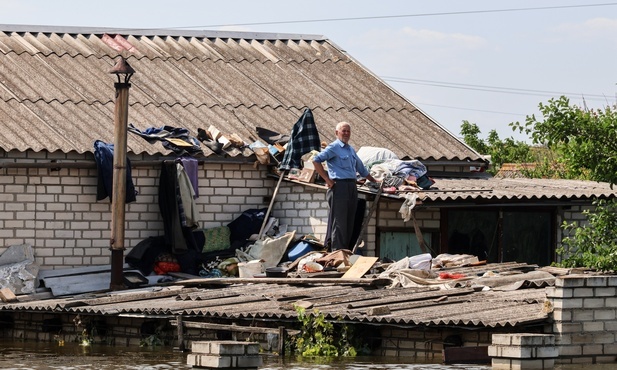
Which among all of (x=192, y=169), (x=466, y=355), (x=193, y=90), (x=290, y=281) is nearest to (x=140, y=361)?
(x=466, y=355)

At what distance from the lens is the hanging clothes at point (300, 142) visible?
19969 mm

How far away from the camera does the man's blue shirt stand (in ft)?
60.1

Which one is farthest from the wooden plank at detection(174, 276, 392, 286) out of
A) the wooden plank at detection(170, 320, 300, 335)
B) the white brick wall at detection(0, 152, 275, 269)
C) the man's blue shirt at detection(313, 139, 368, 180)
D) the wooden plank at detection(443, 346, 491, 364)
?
the wooden plank at detection(443, 346, 491, 364)

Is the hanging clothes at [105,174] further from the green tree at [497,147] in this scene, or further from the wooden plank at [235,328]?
the green tree at [497,147]

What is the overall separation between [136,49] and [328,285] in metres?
8.49

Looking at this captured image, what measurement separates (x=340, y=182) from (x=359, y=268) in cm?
152

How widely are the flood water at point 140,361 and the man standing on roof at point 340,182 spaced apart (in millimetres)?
4302

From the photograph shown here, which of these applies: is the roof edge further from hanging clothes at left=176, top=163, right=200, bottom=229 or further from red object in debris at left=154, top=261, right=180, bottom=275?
red object in debris at left=154, top=261, right=180, bottom=275

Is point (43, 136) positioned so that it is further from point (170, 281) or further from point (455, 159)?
point (455, 159)

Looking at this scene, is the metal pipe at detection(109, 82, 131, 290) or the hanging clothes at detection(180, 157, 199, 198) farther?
the hanging clothes at detection(180, 157, 199, 198)

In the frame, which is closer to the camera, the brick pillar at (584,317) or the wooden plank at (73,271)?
the brick pillar at (584,317)

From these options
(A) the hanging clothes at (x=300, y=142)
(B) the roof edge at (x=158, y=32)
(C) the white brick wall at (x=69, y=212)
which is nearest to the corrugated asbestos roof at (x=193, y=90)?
(B) the roof edge at (x=158, y=32)

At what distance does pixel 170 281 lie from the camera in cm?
1891

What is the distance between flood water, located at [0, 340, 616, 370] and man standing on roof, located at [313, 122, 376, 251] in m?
4.30
